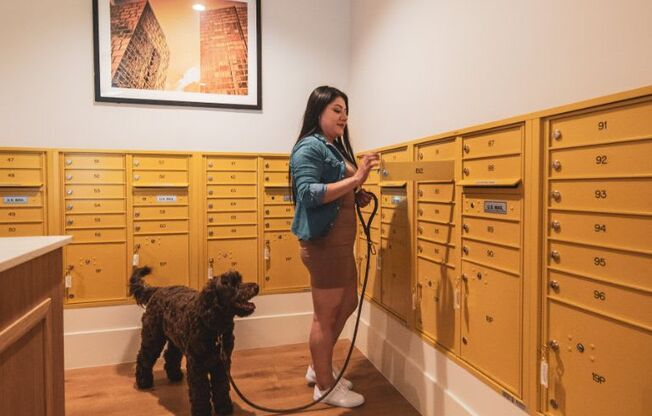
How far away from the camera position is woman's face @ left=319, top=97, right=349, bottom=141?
1.86 meters

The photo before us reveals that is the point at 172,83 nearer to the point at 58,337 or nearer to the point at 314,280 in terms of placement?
the point at 314,280

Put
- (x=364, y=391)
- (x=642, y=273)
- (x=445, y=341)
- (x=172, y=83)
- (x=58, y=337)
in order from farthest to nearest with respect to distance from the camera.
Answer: (x=172, y=83) → (x=364, y=391) → (x=445, y=341) → (x=58, y=337) → (x=642, y=273)

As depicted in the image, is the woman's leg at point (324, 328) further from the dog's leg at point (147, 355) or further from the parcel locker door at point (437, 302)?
the dog's leg at point (147, 355)

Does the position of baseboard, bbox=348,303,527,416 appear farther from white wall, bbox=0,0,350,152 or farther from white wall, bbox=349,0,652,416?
white wall, bbox=0,0,350,152

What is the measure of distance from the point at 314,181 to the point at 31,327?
106 centimetres

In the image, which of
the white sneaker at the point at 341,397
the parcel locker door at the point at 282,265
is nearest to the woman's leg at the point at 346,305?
the white sneaker at the point at 341,397

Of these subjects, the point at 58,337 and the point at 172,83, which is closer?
the point at 58,337

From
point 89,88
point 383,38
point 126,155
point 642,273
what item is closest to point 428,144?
point 383,38

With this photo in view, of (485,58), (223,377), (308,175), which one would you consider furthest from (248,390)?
Answer: (485,58)

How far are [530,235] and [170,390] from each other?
1848 millimetres

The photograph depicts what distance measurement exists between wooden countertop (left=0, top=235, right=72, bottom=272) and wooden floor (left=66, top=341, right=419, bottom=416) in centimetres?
113

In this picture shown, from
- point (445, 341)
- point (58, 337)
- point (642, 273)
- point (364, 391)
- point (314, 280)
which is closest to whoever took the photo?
point (642, 273)

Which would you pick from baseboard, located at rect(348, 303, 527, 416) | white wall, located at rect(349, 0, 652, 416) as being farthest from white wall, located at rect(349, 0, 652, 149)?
baseboard, located at rect(348, 303, 527, 416)

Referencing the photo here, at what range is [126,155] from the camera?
7.92 feet
